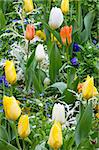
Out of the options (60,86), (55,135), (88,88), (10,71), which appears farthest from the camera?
(60,86)

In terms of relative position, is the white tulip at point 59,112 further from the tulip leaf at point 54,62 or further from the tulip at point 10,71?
the tulip leaf at point 54,62

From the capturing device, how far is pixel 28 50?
2854 mm

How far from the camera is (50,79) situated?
9.17 feet

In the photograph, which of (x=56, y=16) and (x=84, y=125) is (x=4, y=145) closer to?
(x=84, y=125)

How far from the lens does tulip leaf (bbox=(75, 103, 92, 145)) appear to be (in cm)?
209

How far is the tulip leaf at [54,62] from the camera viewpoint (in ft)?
9.05

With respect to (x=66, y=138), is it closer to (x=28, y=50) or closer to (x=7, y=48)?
(x=28, y=50)

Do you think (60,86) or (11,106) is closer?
(11,106)

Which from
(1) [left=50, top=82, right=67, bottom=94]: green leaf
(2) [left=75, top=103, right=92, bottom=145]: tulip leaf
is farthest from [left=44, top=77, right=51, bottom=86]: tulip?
(2) [left=75, top=103, right=92, bottom=145]: tulip leaf

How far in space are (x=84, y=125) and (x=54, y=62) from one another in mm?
726

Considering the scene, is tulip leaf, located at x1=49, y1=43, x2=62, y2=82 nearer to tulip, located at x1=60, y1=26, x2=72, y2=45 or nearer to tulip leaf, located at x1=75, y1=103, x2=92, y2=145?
tulip, located at x1=60, y1=26, x2=72, y2=45

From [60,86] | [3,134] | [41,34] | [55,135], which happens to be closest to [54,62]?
[60,86]

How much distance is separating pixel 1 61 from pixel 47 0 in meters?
0.78

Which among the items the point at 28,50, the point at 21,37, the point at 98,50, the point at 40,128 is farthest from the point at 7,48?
the point at 40,128
